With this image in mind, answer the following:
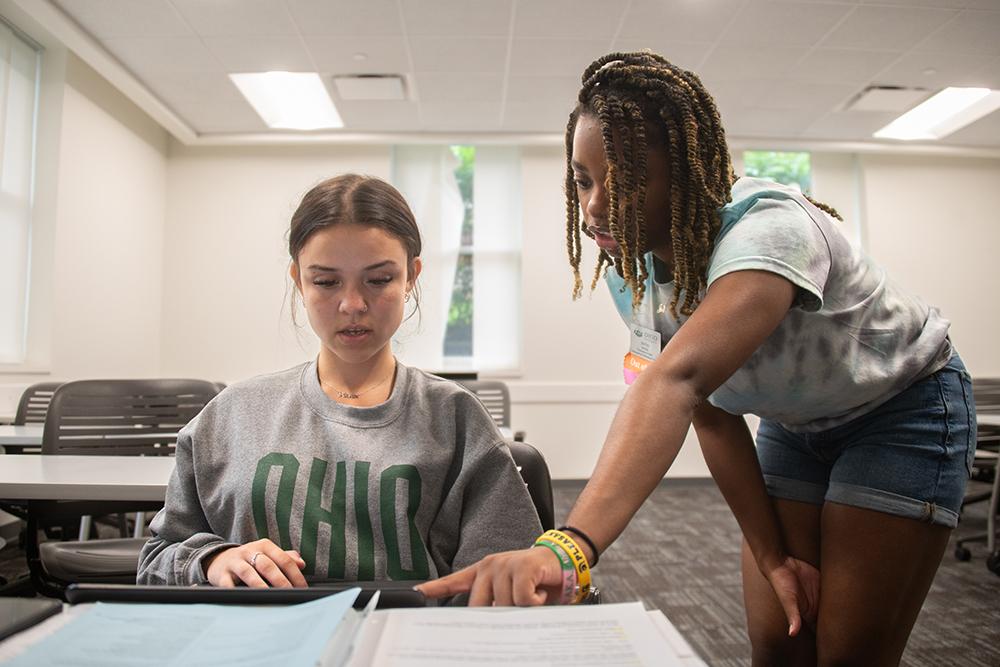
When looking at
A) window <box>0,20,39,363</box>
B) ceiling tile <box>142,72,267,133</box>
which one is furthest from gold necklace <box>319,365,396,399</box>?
ceiling tile <box>142,72,267,133</box>

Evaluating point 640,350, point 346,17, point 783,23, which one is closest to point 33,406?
point 346,17

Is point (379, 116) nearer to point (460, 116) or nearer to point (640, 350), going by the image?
point (460, 116)

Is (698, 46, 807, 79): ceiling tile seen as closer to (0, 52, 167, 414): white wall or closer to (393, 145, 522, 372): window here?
(393, 145, 522, 372): window

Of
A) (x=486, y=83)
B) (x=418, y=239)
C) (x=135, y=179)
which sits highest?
(x=486, y=83)

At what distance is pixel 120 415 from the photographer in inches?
80.0

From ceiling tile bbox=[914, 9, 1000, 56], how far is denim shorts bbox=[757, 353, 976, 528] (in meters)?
3.69

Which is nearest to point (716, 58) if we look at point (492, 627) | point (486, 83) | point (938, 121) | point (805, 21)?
point (805, 21)

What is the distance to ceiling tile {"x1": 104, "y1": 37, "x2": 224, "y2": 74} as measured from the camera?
3.83 m

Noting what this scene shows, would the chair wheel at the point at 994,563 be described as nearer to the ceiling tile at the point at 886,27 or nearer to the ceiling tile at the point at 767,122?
the ceiling tile at the point at 886,27

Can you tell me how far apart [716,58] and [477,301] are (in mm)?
2597

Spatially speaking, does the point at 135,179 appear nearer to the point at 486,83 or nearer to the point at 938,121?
the point at 486,83

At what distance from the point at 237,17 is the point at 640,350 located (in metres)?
3.48

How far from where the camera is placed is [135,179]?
4969 millimetres

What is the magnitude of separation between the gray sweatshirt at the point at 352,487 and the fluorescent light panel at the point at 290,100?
4.01 m
